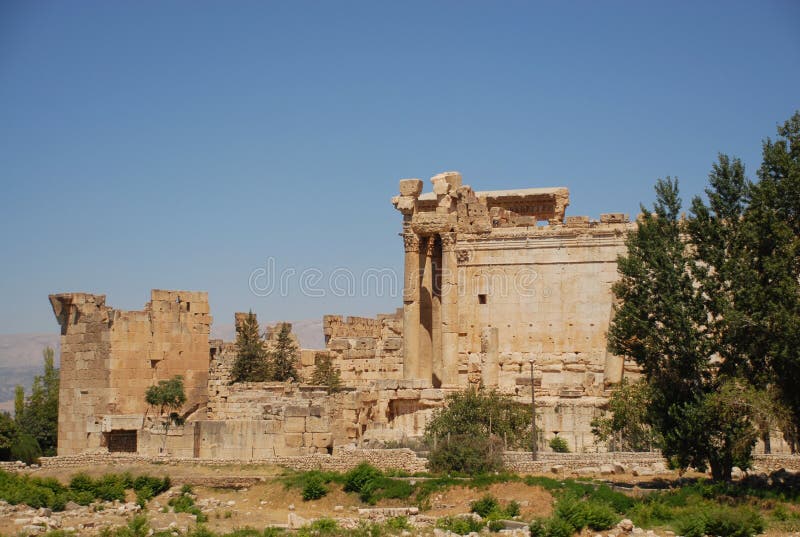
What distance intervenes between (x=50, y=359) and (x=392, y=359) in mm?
15965

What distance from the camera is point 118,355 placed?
33.4 meters

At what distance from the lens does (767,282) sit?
80.3 feet

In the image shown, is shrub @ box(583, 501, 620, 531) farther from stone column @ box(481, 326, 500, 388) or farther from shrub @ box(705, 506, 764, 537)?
stone column @ box(481, 326, 500, 388)

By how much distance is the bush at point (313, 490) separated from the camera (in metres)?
26.2

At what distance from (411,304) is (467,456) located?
30.8 ft

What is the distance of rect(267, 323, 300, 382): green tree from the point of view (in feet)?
129

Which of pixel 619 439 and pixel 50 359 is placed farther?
pixel 50 359

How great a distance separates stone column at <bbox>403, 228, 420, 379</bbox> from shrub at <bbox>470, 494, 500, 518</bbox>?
1182 centimetres

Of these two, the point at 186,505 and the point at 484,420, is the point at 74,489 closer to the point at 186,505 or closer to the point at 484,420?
the point at 186,505

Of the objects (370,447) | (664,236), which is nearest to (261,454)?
(370,447)

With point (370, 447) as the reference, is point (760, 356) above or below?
above

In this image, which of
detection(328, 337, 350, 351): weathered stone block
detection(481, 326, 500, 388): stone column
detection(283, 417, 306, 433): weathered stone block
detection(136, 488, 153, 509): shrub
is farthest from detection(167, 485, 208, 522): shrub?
detection(328, 337, 350, 351): weathered stone block

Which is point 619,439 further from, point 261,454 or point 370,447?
point 261,454

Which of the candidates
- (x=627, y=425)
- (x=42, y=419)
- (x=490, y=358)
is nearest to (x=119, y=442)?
(x=42, y=419)
